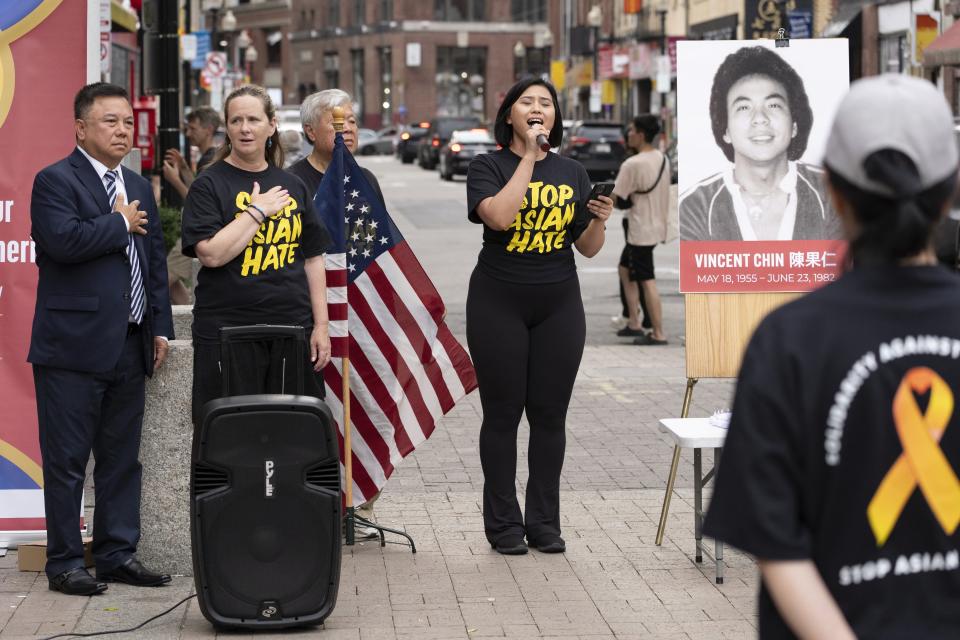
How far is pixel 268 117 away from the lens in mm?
6305

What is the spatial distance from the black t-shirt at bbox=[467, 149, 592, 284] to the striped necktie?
4.54 ft

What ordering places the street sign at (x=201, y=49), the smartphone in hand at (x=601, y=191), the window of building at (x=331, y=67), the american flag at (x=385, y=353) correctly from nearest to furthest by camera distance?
the smartphone in hand at (x=601, y=191)
the american flag at (x=385, y=353)
the street sign at (x=201, y=49)
the window of building at (x=331, y=67)

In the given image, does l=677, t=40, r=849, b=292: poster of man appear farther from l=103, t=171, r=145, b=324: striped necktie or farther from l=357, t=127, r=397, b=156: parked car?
l=357, t=127, r=397, b=156: parked car

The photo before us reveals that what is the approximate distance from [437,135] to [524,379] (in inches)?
1950

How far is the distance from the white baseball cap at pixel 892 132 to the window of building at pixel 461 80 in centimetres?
10665

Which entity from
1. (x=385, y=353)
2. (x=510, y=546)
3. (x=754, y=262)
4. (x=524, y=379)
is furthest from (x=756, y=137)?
(x=510, y=546)

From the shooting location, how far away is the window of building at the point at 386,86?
108938 mm

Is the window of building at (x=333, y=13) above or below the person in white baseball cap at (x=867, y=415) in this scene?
above

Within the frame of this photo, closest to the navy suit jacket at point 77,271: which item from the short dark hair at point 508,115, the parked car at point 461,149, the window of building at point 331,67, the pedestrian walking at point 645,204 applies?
the short dark hair at point 508,115

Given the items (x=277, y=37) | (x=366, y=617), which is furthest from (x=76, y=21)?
(x=277, y=37)

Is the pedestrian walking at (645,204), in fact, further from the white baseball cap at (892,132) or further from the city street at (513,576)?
the white baseball cap at (892,132)

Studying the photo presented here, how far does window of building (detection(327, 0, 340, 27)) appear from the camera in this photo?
11490 cm

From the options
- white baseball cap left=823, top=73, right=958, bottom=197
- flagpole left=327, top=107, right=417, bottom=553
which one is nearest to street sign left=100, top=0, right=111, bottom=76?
flagpole left=327, top=107, right=417, bottom=553

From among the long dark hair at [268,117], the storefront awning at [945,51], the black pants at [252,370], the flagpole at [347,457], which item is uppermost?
the storefront awning at [945,51]
